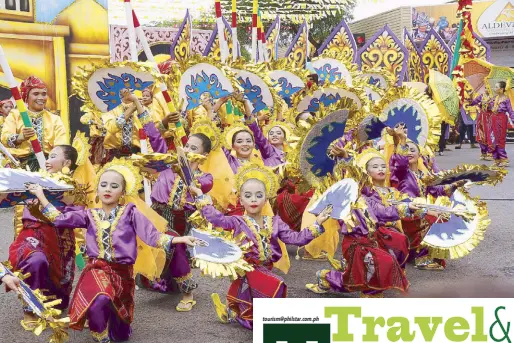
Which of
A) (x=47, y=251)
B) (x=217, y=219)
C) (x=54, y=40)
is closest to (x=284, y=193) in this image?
(x=217, y=219)

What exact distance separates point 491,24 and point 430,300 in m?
18.2

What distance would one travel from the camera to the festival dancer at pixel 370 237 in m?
4.07

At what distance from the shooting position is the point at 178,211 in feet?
14.6

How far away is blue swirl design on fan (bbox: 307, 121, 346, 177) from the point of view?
425 cm

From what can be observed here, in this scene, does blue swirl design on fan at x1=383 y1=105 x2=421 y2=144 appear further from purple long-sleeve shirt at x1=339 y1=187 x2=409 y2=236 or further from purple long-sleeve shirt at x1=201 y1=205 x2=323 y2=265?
purple long-sleeve shirt at x1=201 y1=205 x2=323 y2=265

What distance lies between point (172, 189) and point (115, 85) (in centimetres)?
86

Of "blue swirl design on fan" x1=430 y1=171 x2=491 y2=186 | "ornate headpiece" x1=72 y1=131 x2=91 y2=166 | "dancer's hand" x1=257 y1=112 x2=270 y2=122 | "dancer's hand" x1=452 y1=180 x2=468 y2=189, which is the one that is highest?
"dancer's hand" x1=257 y1=112 x2=270 y2=122

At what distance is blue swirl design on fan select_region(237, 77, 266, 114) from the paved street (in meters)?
1.30

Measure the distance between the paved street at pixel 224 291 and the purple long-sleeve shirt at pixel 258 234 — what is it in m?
0.44

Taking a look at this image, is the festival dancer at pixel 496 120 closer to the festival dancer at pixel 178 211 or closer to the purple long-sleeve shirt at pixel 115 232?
the festival dancer at pixel 178 211

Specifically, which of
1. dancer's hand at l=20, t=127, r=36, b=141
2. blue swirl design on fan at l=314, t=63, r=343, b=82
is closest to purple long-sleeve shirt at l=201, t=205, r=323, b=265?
dancer's hand at l=20, t=127, r=36, b=141

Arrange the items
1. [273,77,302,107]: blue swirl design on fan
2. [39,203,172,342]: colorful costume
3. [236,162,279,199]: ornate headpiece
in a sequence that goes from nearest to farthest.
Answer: [39,203,172,342]: colorful costume, [236,162,279,199]: ornate headpiece, [273,77,302,107]: blue swirl design on fan

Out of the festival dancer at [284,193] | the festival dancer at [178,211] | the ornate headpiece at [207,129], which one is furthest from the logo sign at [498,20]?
the festival dancer at [178,211]

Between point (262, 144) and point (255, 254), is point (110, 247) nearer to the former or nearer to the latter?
point (255, 254)
